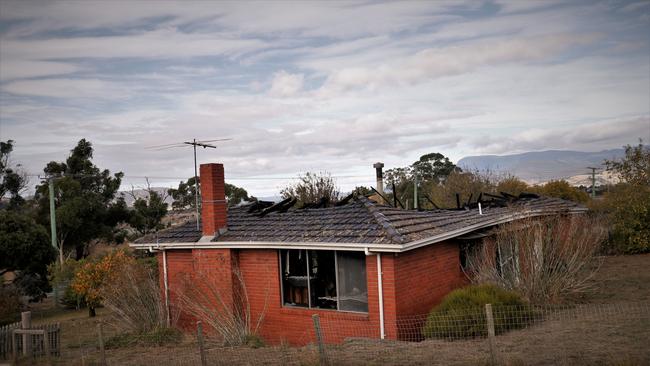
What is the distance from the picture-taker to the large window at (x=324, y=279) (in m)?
13.0

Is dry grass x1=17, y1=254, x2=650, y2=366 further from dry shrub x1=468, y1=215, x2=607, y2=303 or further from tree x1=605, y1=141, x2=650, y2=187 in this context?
tree x1=605, y1=141, x2=650, y2=187

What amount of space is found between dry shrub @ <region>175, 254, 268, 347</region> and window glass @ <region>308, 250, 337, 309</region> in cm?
159

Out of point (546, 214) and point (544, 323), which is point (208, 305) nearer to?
point (544, 323)

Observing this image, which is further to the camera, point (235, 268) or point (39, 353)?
point (235, 268)

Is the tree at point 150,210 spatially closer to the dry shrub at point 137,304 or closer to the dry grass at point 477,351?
the dry shrub at point 137,304

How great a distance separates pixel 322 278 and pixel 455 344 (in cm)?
430

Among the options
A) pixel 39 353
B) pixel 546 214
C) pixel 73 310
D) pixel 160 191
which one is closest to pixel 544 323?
pixel 546 214

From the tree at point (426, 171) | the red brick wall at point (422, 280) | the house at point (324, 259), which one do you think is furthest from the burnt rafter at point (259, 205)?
the tree at point (426, 171)

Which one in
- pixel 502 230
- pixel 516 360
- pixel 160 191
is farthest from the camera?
pixel 160 191

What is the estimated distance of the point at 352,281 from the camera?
1310cm

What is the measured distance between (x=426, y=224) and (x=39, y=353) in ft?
32.7

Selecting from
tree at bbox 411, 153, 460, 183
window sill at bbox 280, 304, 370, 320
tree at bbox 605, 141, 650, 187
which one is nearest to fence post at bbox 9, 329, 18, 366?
window sill at bbox 280, 304, 370, 320

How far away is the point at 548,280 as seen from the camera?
13.6 m

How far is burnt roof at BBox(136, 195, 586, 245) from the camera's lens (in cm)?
1273
